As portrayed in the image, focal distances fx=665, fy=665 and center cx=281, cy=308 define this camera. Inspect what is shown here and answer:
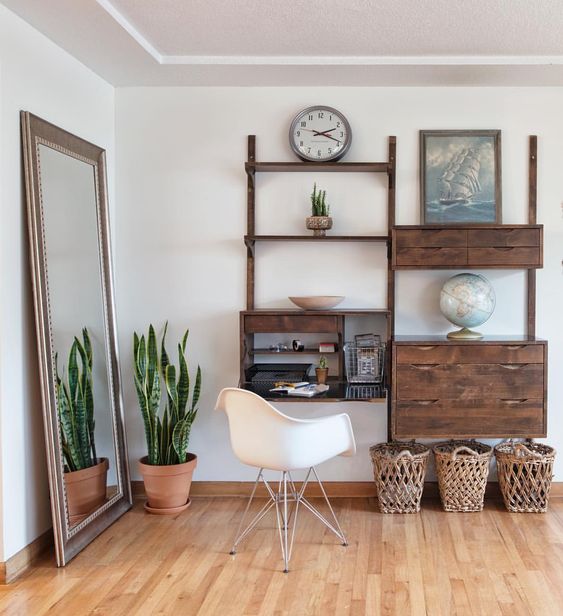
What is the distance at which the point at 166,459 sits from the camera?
3.88 m

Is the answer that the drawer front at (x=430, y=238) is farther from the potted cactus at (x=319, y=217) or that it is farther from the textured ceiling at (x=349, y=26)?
the textured ceiling at (x=349, y=26)

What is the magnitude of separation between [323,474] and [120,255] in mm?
1856

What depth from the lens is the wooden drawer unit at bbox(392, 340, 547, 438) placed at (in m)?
3.68

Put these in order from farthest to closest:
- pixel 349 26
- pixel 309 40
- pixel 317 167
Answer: pixel 317 167 → pixel 309 40 → pixel 349 26

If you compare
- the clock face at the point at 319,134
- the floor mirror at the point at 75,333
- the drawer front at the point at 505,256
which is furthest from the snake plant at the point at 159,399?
the drawer front at the point at 505,256

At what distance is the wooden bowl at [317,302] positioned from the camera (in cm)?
383

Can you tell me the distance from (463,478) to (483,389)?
1.73 feet

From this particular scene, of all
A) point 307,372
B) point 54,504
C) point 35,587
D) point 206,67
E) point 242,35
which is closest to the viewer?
point 35,587

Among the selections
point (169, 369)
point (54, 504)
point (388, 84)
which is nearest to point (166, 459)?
point (169, 369)

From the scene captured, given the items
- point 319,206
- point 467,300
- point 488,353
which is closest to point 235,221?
point 319,206

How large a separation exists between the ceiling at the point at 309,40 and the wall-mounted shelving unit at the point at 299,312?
512mm

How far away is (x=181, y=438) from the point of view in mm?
3818

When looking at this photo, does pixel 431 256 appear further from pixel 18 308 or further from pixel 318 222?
pixel 18 308

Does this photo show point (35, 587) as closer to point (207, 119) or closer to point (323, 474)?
point (323, 474)
